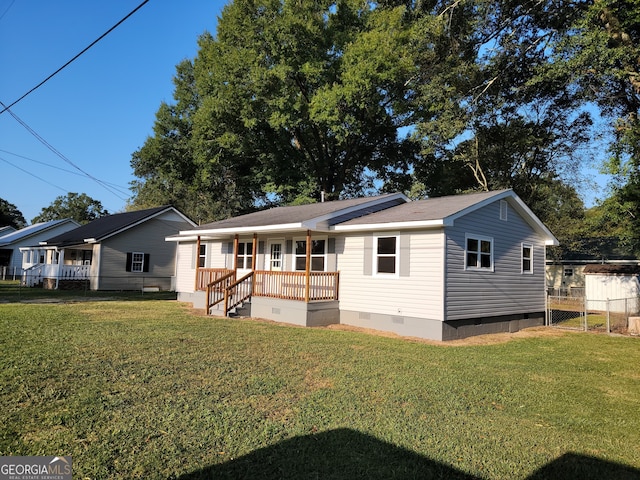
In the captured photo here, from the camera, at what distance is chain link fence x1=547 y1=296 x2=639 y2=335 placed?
13406 millimetres

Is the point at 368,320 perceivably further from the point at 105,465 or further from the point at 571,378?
the point at 105,465

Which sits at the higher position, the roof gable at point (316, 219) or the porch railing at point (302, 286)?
the roof gable at point (316, 219)

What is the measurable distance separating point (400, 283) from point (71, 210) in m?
78.4

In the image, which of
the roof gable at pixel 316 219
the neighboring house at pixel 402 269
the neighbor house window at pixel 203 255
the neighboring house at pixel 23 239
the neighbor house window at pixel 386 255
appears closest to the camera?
the neighboring house at pixel 402 269

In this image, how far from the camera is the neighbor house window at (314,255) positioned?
13.8 meters

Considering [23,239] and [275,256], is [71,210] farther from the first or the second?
[275,256]

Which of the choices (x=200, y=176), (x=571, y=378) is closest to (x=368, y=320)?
(x=571, y=378)

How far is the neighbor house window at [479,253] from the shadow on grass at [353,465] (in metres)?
8.19

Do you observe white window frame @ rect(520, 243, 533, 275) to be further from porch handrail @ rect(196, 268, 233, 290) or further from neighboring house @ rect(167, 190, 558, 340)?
porch handrail @ rect(196, 268, 233, 290)

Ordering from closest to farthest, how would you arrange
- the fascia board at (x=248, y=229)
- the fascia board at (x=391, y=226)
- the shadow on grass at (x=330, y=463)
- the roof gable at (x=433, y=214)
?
the shadow on grass at (x=330, y=463), the fascia board at (x=391, y=226), the roof gable at (x=433, y=214), the fascia board at (x=248, y=229)

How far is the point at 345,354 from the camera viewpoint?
8.08 meters

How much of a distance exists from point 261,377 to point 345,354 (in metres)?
2.37

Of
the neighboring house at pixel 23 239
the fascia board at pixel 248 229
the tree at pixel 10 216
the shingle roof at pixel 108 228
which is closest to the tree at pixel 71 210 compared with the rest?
the tree at pixel 10 216

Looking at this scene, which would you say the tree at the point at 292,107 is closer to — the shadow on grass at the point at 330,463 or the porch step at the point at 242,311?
the porch step at the point at 242,311
